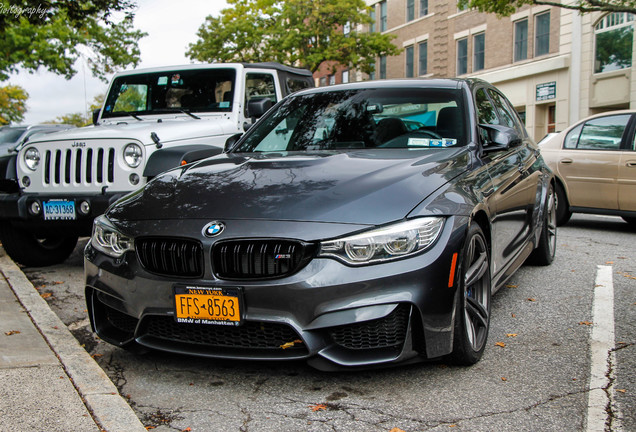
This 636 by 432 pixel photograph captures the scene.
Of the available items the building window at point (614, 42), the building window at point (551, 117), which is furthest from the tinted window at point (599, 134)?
the building window at point (551, 117)

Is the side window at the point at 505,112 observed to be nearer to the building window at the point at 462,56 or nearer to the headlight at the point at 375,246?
the headlight at the point at 375,246

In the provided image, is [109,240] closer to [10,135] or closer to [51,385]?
[51,385]

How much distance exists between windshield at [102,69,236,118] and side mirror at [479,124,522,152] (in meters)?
3.69

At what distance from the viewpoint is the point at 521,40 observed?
2803cm

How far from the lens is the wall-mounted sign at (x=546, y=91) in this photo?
86.7 ft

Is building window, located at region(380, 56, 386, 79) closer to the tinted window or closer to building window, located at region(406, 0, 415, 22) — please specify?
building window, located at region(406, 0, 415, 22)

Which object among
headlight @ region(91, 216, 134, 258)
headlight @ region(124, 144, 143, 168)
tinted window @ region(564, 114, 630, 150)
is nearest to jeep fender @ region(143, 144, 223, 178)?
headlight @ region(124, 144, 143, 168)

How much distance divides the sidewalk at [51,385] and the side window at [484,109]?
297 centimetres

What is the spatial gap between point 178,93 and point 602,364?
557 cm

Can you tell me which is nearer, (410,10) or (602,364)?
(602,364)

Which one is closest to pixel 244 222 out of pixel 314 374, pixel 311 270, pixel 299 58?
pixel 311 270

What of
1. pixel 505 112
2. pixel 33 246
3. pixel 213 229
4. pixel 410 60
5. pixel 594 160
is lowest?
pixel 33 246

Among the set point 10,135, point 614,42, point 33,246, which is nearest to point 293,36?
point 614,42

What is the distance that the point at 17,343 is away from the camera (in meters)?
3.95
